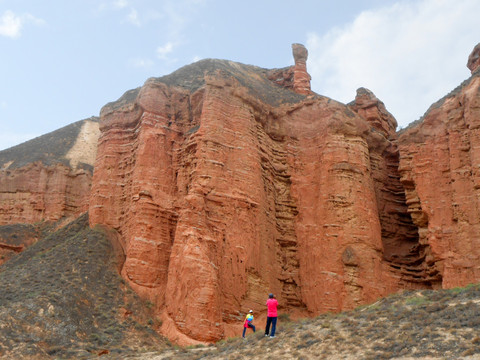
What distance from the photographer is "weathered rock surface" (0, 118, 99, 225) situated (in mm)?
48688

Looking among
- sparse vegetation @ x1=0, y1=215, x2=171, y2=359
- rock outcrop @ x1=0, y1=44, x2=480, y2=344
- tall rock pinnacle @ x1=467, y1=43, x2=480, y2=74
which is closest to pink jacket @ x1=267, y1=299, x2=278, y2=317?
sparse vegetation @ x1=0, y1=215, x2=171, y2=359

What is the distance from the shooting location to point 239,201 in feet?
108

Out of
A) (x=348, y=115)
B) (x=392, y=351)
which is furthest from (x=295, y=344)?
(x=348, y=115)

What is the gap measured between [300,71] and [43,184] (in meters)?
21.9

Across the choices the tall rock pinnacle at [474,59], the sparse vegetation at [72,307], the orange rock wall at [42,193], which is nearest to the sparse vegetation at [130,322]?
the sparse vegetation at [72,307]

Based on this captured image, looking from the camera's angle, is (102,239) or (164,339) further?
(102,239)

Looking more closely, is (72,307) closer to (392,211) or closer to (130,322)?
(130,322)

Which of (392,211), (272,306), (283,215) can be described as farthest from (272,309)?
(392,211)

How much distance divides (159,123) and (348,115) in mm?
11793

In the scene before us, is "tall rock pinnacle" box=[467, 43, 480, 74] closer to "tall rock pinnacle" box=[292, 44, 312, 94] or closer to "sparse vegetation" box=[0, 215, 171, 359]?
"tall rock pinnacle" box=[292, 44, 312, 94]

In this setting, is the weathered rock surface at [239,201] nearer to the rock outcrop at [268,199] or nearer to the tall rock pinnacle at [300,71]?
the rock outcrop at [268,199]

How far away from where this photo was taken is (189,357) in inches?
856

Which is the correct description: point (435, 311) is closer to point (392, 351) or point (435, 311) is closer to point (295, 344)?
point (392, 351)

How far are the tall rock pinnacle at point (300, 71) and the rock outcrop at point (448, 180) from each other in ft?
41.2
